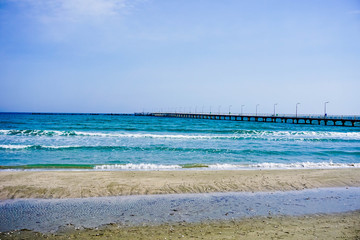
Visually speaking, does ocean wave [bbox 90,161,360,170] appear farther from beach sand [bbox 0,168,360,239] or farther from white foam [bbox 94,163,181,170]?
beach sand [bbox 0,168,360,239]

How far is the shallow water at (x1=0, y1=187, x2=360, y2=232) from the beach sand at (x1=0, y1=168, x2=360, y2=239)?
0.36 meters

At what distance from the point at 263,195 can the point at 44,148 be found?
1472 centimetres

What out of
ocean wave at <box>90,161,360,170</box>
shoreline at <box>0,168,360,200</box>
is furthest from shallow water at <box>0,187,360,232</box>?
ocean wave at <box>90,161,360,170</box>

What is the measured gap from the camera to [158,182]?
955 cm

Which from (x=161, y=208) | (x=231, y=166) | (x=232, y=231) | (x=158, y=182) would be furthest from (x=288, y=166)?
(x=232, y=231)

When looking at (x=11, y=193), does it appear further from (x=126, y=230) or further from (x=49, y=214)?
(x=126, y=230)

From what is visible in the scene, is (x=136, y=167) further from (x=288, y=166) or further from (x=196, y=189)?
(x=288, y=166)

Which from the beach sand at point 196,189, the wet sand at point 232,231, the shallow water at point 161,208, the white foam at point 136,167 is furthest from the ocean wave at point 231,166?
the wet sand at point 232,231

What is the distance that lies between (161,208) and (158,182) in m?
2.58

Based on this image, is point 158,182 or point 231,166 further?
point 231,166

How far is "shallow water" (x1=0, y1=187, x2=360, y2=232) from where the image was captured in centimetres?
607

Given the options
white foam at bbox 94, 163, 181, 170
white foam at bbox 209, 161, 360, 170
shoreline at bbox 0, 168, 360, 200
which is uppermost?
shoreline at bbox 0, 168, 360, 200

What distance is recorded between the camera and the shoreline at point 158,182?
27.6 ft

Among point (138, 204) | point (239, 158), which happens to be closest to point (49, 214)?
point (138, 204)
